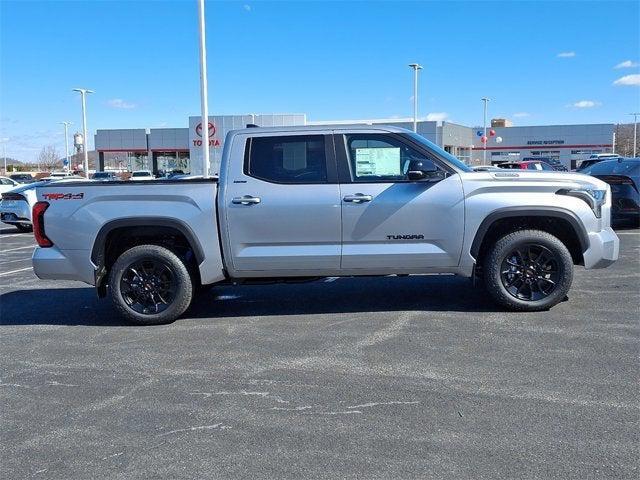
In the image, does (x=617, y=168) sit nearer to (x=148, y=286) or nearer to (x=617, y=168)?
(x=617, y=168)

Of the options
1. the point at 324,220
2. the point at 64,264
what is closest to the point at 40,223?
the point at 64,264

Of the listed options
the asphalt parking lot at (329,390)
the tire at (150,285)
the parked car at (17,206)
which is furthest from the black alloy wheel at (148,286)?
the parked car at (17,206)

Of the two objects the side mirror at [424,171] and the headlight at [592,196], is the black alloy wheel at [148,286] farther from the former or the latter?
the headlight at [592,196]

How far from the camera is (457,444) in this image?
11.6ft

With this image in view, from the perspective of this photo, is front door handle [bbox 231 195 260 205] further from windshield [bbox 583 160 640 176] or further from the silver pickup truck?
windshield [bbox 583 160 640 176]

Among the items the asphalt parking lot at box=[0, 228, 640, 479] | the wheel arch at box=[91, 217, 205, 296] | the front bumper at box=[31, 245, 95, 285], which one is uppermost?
the wheel arch at box=[91, 217, 205, 296]

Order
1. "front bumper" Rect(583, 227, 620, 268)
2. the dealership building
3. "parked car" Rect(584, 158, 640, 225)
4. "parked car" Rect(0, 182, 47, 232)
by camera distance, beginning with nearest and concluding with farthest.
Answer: "front bumper" Rect(583, 227, 620, 268), "parked car" Rect(584, 158, 640, 225), "parked car" Rect(0, 182, 47, 232), the dealership building

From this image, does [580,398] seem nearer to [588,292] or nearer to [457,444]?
[457,444]

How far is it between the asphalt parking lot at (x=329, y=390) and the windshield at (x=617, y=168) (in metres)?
6.78

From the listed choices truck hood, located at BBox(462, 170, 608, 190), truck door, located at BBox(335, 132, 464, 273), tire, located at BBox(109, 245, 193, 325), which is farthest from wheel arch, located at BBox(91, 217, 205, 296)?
truck hood, located at BBox(462, 170, 608, 190)

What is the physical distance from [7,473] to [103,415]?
31.1 inches

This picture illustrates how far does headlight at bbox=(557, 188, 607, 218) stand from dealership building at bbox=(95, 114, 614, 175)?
26.6m

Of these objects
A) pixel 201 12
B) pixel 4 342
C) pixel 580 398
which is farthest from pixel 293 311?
pixel 201 12

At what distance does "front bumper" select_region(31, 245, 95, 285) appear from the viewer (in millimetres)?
6270
